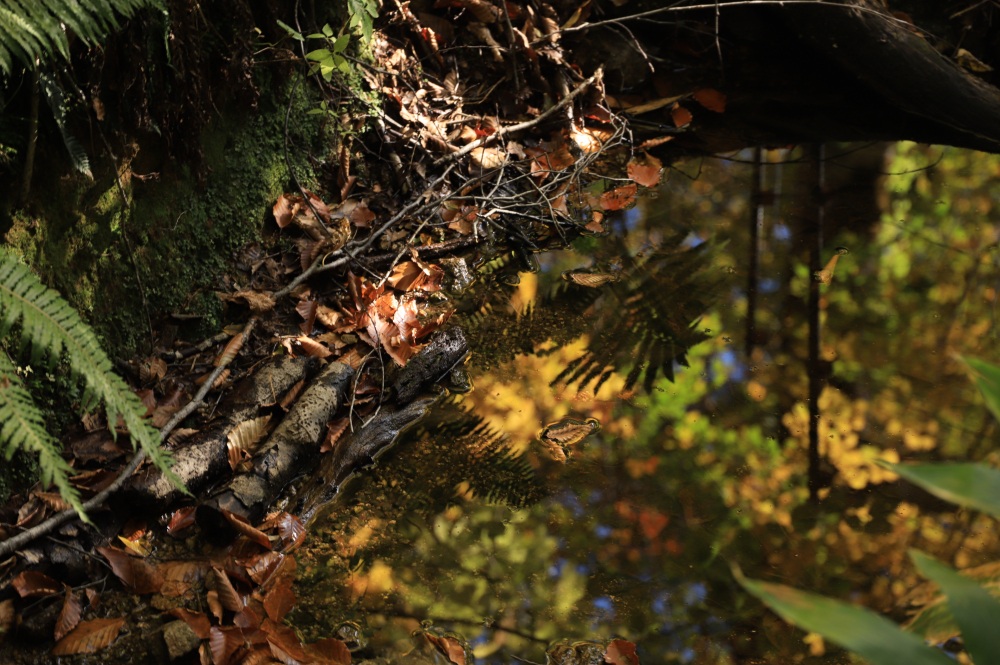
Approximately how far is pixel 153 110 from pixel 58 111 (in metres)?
0.37

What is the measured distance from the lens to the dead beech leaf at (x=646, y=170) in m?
3.83

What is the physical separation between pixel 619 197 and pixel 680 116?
880 mm

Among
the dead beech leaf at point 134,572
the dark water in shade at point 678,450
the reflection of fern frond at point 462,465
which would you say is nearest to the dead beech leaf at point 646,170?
the dark water in shade at point 678,450

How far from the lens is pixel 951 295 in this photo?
3.13 metres

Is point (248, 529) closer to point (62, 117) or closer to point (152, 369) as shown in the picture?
point (152, 369)

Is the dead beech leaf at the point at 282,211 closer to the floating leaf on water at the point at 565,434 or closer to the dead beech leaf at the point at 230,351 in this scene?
the dead beech leaf at the point at 230,351

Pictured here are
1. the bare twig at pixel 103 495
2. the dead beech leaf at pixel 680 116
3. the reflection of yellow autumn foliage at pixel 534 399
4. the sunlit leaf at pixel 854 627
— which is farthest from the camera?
the dead beech leaf at pixel 680 116

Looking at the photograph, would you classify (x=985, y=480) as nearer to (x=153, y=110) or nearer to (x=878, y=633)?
(x=878, y=633)

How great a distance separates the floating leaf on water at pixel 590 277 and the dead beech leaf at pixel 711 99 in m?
1.64

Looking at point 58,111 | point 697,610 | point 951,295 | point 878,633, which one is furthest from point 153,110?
point 951,295

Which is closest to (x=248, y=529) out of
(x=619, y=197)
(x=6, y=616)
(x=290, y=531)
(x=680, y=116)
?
(x=290, y=531)

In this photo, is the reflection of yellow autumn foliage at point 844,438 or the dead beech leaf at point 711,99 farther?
the dead beech leaf at point 711,99

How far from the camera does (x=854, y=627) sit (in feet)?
2.20

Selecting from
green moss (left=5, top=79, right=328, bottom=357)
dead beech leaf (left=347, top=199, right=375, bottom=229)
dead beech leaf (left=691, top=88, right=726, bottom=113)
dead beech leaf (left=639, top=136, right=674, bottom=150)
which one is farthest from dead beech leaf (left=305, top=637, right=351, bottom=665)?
dead beech leaf (left=691, top=88, right=726, bottom=113)
